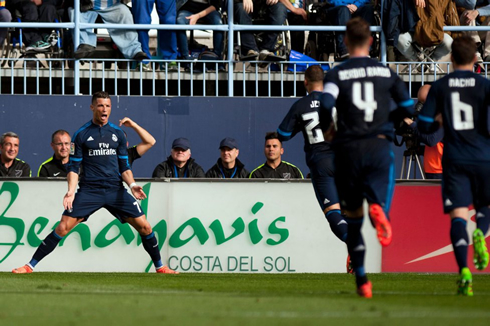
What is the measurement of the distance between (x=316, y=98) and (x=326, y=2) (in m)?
6.28

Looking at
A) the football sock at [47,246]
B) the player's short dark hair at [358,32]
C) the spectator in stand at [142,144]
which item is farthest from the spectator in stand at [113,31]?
the player's short dark hair at [358,32]

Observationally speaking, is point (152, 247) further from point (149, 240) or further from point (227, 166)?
point (227, 166)

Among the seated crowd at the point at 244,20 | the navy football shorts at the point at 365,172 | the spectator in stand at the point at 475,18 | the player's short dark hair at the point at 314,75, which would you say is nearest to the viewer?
the navy football shorts at the point at 365,172

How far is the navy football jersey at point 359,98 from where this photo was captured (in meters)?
7.57

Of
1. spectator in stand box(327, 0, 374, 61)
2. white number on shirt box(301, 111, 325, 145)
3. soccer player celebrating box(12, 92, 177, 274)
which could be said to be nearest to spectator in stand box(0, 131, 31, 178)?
soccer player celebrating box(12, 92, 177, 274)

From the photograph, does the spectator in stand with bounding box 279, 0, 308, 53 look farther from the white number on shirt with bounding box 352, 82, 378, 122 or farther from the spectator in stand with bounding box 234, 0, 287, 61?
the white number on shirt with bounding box 352, 82, 378, 122

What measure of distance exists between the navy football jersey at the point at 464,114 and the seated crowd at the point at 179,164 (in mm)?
5822

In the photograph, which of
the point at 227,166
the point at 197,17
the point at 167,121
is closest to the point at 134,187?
the point at 227,166

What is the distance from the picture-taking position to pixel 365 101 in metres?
7.59

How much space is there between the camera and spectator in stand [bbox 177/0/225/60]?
16.5 meters

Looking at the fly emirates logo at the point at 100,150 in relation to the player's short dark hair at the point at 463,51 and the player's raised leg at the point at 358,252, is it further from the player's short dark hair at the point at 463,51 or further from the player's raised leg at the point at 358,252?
the player's short dark hair at the point at 463,51

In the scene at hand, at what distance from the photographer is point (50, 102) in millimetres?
15703

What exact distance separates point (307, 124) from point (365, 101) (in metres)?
3.15

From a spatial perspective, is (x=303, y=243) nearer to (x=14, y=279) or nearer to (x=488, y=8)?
(x=14, y=279)
